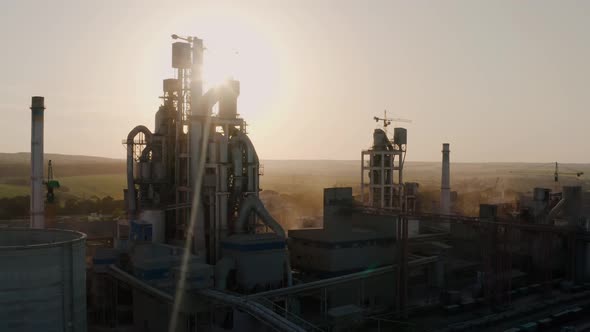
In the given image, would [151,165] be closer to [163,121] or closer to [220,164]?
[163,121]

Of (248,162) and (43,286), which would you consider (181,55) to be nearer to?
(248,162)

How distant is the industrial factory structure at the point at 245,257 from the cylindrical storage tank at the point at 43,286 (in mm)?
49

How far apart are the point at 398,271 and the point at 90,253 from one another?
26169 millimetres

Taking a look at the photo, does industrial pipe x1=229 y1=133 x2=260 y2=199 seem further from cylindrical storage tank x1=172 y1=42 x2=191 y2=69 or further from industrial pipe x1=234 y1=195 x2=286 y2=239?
cylindrical storage tank x1=172 y1=42 x2=191 y2=69

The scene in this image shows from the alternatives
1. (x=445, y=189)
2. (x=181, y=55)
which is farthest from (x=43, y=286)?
(x=445, y=189)

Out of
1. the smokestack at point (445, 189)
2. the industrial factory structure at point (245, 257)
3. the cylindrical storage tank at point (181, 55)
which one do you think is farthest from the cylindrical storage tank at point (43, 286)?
the smokestack at point (445, 189)

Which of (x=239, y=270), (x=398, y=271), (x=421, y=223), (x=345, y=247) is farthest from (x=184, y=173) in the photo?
(x=421, y=223)

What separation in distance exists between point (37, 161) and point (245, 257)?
15462 millimetres

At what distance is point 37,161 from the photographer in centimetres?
3569

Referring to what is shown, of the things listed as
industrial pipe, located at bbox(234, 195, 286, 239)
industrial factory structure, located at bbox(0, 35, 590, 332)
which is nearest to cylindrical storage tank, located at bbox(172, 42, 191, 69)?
industrial factory structure, located at bbox(0, 35, 590, 332)

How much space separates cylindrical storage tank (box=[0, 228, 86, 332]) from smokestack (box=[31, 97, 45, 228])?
14405 mm

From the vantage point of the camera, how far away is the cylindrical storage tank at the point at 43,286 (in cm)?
2084

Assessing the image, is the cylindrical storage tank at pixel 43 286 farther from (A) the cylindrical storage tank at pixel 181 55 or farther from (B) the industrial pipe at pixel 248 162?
(A) the cylindrical storage tank at pixel 181 55

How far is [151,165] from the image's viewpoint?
38.5 m
